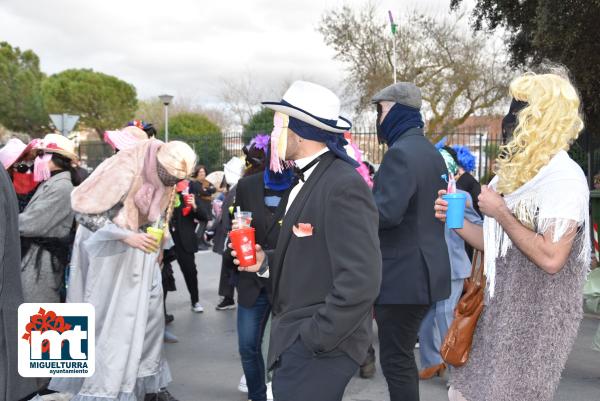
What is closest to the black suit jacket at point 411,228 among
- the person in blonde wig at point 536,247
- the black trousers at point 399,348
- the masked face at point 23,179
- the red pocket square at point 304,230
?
the black trousers at point 399,348

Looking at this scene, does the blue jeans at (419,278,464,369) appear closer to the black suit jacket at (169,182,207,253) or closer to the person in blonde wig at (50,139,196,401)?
the person in blonde wig at (50,139,196,401)

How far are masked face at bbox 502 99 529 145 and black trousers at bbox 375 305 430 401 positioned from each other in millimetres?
1174

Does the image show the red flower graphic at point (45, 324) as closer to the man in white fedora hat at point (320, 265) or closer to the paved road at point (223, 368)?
the paved road at point (223, 368)

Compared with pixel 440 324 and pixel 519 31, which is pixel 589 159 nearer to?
pixel 519 31

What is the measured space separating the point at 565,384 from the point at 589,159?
837 cm

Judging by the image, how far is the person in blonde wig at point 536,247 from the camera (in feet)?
7.97

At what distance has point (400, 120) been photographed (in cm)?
387

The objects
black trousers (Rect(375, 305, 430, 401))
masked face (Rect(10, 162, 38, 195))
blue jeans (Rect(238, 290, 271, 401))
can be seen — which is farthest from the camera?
masked face (Rect(10, 162, 38, 195))

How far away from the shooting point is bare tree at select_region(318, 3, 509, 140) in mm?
25844

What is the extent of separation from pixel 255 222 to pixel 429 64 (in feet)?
77.0

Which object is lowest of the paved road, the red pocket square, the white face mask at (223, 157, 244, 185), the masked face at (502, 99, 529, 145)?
the paved road

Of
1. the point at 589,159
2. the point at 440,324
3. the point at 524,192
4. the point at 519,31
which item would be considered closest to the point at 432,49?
the point at 519,31

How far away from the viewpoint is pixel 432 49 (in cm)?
2677

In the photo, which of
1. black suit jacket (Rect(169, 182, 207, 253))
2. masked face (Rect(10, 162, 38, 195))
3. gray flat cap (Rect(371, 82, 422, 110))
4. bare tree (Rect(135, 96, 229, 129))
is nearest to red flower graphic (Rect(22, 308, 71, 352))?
masked face (Rect(10, 162, 38, 195))
